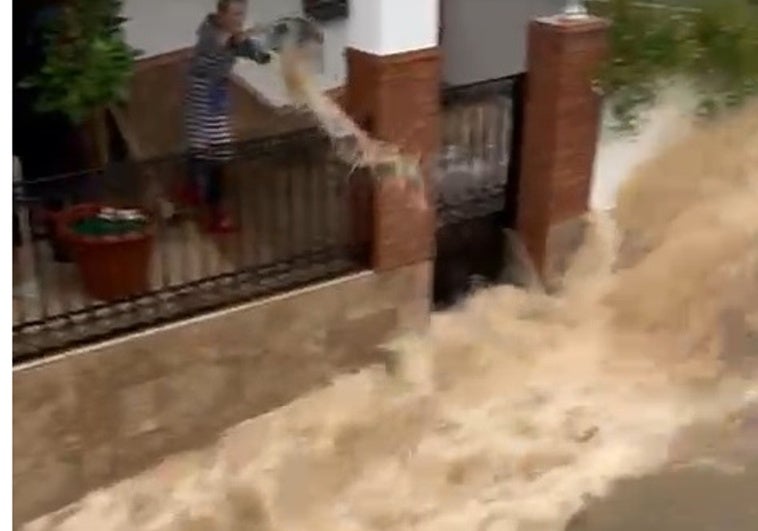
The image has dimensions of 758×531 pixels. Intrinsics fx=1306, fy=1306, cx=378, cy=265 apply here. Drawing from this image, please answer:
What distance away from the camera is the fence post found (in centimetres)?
455

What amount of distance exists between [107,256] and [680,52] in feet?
7.66

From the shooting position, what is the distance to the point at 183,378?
4.33 meters

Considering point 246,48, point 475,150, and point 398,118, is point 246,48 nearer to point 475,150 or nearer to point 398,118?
point 398,118

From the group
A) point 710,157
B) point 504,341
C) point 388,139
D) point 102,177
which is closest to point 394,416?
point 504,341

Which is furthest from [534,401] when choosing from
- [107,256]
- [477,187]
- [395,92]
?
[107,256]

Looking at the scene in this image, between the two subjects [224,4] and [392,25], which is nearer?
[392,25]

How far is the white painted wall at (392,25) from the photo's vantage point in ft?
14.8

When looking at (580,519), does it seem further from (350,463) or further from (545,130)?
(545,130)

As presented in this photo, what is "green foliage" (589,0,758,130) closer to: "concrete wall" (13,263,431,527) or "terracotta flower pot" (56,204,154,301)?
"concrete wall" (13,263,431,527)

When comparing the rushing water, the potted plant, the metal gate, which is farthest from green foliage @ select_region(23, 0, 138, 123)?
the metal gate

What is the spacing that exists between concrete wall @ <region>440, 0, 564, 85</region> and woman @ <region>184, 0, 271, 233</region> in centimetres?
154

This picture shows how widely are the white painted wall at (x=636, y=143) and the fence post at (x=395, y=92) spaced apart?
893mm

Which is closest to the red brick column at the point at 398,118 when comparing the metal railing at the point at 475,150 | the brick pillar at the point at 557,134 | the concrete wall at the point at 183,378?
the concrete wall at the point at 183,378

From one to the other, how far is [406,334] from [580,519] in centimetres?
118
